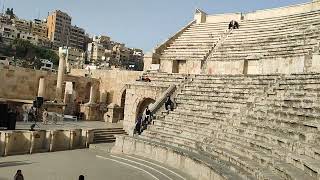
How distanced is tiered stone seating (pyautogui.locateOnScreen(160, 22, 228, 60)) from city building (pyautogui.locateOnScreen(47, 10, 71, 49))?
376 ft

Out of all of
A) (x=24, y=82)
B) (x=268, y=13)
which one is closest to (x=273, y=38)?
(x=268, y=13)

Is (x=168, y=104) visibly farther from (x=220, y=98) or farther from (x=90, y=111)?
(x=90, y=111)

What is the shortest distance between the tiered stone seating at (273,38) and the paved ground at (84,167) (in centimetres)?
884

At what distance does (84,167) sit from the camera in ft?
50.9

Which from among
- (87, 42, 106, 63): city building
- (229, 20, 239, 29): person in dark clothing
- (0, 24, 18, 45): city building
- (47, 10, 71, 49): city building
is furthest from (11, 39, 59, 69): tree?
(229, 20, 239, 29): person in dark clothing

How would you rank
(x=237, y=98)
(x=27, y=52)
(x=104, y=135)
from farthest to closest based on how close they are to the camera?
(x=27, y=52) < (x=104, y=135) < (x=237, y=98)

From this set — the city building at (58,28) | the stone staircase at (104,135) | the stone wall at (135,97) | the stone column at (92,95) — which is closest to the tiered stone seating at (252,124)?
the stone wall at (135,97)

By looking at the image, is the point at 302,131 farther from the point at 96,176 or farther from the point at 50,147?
the point at 50,147

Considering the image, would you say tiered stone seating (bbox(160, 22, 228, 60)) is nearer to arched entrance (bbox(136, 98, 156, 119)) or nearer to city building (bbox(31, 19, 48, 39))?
arched entrance (bbox(136, 98, 156, 119))

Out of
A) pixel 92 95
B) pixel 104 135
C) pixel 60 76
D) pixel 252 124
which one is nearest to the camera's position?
pixel 252 124

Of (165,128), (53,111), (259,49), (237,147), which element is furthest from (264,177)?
(53,111)

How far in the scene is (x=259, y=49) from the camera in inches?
899

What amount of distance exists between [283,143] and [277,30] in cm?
1325

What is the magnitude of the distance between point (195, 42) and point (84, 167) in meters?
14.7
